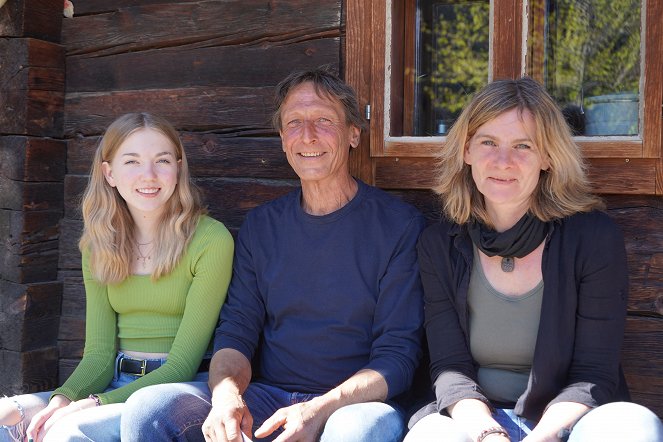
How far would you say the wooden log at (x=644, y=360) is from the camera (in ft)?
8.79

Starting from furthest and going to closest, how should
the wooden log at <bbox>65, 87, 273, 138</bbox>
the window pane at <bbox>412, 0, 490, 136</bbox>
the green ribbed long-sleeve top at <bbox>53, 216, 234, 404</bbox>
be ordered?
the wooden log at <bbox>65, 87, 273, 138</bbox> → the window pane at <bbox>412, 0, 490, 136</bbox> → the green ribbed long-sleeve top at <bbox>53, 216, 234, 404</bbox>

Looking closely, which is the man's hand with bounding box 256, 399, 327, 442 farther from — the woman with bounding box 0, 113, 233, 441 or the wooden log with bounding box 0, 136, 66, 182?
the wooden log with bounding box 0, 136, 66, 182

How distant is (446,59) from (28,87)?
1755 mm

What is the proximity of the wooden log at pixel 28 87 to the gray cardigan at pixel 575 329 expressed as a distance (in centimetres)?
207

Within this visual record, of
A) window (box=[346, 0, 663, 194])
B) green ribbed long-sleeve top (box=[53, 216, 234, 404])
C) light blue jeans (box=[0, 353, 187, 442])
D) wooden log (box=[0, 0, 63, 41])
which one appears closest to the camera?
light blue jeans (box=[0, 353, 187, 442])

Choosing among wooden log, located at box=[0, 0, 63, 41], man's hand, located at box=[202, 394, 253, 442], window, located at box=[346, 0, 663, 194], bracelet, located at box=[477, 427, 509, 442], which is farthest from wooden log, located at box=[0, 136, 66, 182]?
bracelet, located at box=[477, 427, 509, 442]

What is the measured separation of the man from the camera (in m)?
2.53

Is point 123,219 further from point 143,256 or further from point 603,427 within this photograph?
point 603,427

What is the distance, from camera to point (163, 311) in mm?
2922

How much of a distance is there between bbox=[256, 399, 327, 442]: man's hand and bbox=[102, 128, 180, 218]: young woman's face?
0.95 meters

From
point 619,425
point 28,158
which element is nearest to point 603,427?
point 619,425

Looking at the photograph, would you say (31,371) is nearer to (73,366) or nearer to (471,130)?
(73,366)

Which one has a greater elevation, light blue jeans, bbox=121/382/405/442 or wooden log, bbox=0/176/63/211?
wooden log, bbox=0/176/63/211

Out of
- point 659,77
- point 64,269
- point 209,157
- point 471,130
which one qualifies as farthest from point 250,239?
point 659,77
